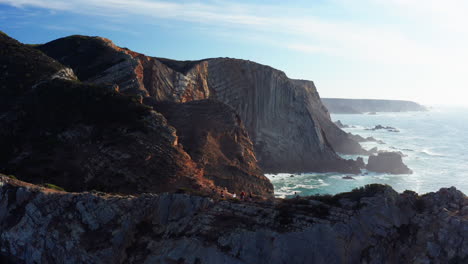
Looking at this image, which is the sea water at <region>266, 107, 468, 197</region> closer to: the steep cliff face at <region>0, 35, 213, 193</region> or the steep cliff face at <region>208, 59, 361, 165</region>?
the steep cliff face at <region>208, 59, 361, 165</region>

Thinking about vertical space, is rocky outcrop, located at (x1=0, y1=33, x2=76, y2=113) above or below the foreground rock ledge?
above

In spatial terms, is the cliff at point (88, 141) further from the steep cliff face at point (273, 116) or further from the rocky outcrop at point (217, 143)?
the steep cliff face at point (273, 116)

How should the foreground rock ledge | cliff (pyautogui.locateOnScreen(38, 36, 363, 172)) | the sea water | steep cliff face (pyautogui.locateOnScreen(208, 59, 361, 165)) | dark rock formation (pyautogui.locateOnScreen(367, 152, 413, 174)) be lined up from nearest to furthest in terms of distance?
1. the foreground rock ledge
2. the sea water
3. cliff (pyautogui.locateOnScreen(38, 36, 363, 172))
4. steep cliff face (pyautogui.locateOnScreen(208, 59, 361, 165))
5. dark rock formation (pyautogui.locateOnScreen(367, 152, 413, 174))

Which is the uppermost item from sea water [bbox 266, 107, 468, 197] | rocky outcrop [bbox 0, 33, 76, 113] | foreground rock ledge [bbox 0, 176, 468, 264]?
rocky outcrop [bbox 0, 33, 76, 113]

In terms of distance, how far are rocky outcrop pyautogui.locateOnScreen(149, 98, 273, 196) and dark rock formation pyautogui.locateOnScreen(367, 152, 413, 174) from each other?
34025 mm

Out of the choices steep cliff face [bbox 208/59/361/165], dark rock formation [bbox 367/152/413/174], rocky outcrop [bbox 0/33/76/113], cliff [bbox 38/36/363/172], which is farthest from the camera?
dark rock formation [bbox 367/152/413/174]

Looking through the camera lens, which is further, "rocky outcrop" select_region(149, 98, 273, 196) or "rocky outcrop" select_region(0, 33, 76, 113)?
"rocky outcrop" select_region(149, 98, 273, 196)

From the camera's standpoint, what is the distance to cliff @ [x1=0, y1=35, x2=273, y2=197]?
25500 millimetres

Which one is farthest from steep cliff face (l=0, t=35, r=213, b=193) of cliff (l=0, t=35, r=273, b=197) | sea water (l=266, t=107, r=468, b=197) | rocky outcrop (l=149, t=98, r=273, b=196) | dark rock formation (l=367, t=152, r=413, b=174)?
dark rock formation (l=367, t=152, r=413, b=174)

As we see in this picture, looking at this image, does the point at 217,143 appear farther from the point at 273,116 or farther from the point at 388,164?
the point at 388,164

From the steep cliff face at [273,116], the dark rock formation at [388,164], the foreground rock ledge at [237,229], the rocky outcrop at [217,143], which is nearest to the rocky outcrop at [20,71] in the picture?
the rocky outcrop at [217,143]

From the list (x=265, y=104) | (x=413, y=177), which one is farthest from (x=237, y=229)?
(x=413, y=177)

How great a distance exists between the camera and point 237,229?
16500mm

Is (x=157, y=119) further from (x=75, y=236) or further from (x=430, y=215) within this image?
(x=430, y=215)
